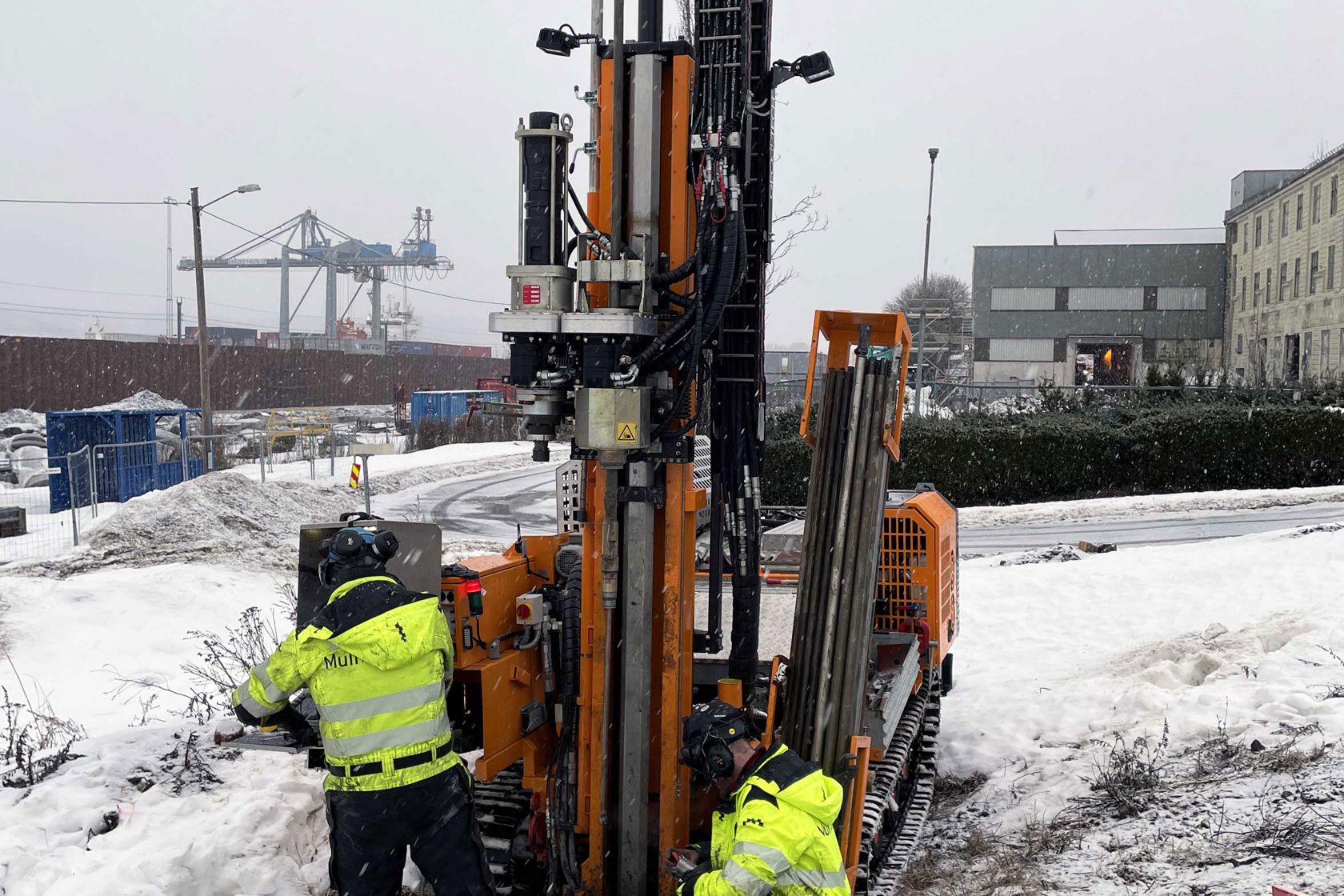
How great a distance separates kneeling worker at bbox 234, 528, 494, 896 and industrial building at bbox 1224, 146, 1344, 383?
1436 inches

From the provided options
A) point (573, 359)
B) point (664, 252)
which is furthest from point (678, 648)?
point (664, 252)

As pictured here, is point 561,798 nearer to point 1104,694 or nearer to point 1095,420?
point 1104,694

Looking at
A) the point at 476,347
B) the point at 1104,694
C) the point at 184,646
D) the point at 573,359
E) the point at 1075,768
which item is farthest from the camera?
the point at 476,347

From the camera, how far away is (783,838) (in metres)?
3.52

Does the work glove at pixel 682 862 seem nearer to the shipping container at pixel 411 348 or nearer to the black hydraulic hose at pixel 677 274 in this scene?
the black hydraulic hose at pixel 677 274

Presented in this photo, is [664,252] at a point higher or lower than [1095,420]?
higher

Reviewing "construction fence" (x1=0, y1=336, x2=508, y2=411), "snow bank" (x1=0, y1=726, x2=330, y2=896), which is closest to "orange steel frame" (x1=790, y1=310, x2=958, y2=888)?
"snow bank" (x1=0, y1=726, x2=330, y2=896)

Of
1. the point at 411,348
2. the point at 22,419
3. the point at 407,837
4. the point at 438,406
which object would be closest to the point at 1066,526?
the point at 407,837

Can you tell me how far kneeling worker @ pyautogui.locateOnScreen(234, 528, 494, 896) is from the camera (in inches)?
173

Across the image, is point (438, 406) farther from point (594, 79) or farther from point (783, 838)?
point (783, 838)

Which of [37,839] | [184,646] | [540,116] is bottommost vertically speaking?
[184,646]

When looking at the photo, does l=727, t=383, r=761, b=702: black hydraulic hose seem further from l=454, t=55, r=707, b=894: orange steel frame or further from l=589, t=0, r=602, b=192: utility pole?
A: l=589, t=0, r=602, b=192: utility pole

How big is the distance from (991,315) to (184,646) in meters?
51.0

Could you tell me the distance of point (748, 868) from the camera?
3506mm
